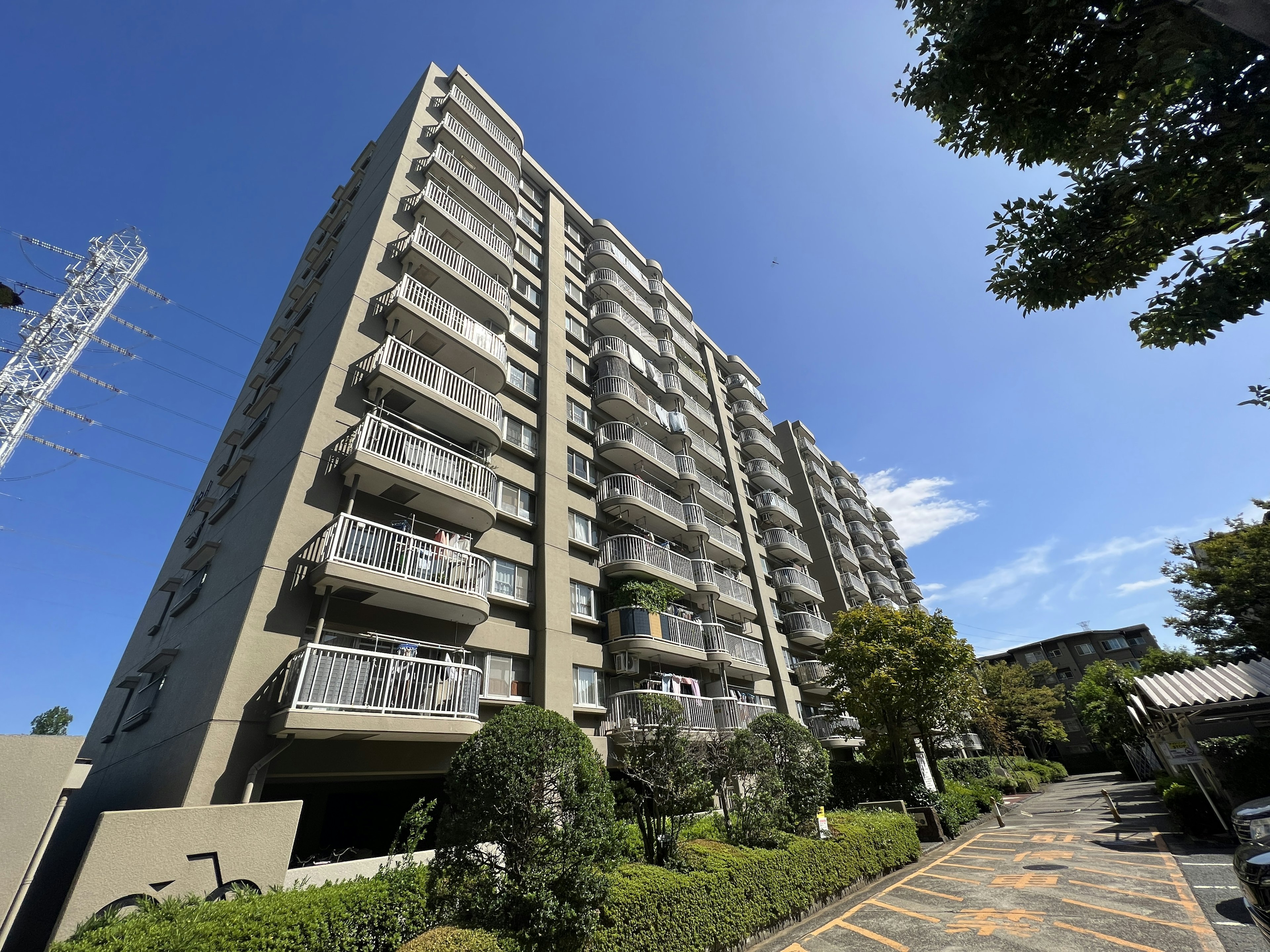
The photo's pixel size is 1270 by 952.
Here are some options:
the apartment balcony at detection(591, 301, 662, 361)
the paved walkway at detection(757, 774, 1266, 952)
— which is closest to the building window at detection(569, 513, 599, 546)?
the apartment balcony at detection(591, 301, 662, 361)

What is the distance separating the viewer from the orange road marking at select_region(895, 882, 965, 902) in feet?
33.7

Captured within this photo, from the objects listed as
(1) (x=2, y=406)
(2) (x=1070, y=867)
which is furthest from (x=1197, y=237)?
(1) (x=2, y=406)

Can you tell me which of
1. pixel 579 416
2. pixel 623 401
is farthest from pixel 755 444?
pixel 579 416

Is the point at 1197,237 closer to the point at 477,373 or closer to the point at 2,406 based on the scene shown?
the point at 477,373

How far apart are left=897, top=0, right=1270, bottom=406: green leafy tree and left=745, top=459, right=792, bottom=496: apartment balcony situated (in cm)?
2911

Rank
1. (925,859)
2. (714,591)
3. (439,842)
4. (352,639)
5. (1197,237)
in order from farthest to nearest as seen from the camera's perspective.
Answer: (714,591) → (925,859) → (352,639) → (439,842) → (1197,237)

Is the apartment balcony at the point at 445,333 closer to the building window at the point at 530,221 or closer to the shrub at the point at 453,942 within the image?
the building window at the point at 530,221

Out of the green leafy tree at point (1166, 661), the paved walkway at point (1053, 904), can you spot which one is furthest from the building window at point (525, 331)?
the green leafy tree at point (1166, 661)

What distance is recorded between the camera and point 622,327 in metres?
27.1

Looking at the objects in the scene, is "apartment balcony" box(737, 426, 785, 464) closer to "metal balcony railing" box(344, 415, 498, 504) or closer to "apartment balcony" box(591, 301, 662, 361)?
"apartment balcony" box(591, 301, 662, 361)

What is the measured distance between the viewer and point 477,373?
1725 cm

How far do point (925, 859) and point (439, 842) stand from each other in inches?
590

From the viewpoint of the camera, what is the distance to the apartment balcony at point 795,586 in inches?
1219

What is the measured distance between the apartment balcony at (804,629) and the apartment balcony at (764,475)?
357 inches
